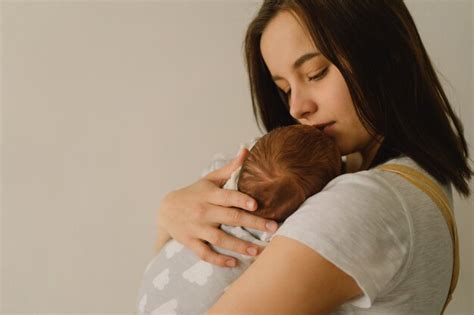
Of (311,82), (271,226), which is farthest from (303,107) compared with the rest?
(271,226)

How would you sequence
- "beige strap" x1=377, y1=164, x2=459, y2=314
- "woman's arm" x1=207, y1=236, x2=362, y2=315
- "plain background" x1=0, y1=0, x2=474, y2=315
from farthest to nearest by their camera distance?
"plain background" x1=0, y1=0, x2=474, y2=315 < "beige strap" x1=377, y1=164, x2=459, y2=314 < "woman's arm" x1=207, y1=236, x2=362, y2=315

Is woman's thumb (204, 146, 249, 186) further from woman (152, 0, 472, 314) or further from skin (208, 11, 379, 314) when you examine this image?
skin (208, 11, 379, 314)

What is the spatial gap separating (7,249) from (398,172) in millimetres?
1533

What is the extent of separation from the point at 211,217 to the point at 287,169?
0.19 metres

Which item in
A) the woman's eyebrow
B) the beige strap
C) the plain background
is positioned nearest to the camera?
the beige strap

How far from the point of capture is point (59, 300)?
1.51m

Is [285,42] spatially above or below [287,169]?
above

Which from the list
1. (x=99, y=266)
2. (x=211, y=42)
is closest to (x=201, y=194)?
(x=211, y=42)

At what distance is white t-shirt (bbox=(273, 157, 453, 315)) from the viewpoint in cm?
50

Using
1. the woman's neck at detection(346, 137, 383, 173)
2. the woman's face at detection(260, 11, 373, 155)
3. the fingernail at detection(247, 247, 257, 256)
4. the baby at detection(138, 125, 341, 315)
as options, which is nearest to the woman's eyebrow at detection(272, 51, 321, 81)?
the woman's face at detection(260, 11, 373, 155)

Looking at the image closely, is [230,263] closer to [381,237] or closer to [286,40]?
[381,237]

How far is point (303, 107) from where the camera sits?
2.63 feet

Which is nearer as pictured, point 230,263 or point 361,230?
point 361,230

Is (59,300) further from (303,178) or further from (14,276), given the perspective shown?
(303,178)
